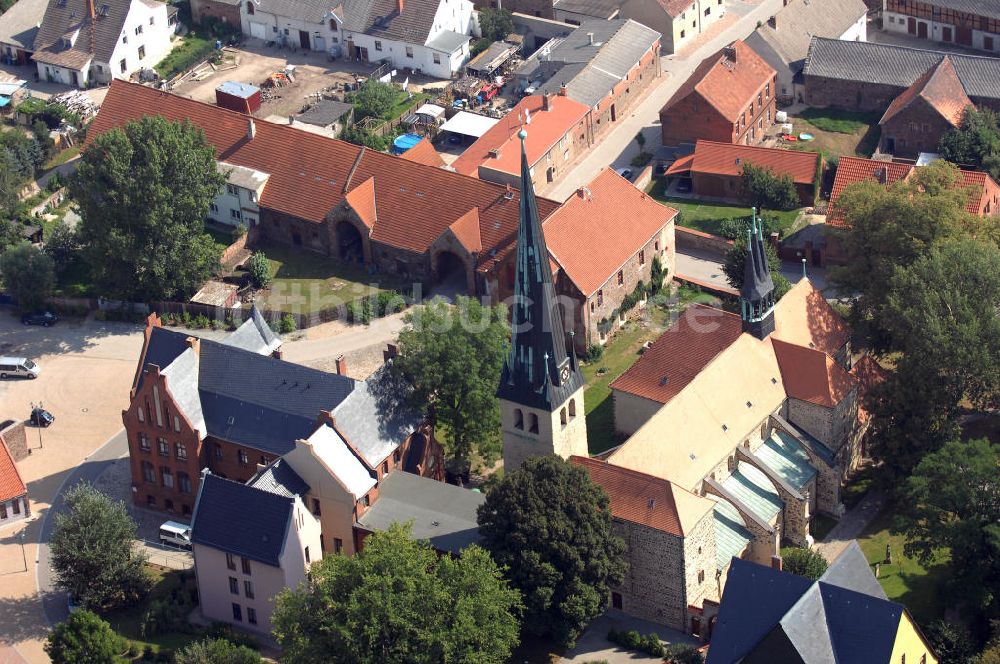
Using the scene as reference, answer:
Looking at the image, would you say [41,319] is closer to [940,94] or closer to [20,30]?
[20,30]

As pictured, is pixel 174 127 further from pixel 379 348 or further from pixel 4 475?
pixel 4 475

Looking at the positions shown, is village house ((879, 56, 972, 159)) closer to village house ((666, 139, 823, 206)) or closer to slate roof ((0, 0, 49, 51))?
village house ((666, 139, 823, 206))

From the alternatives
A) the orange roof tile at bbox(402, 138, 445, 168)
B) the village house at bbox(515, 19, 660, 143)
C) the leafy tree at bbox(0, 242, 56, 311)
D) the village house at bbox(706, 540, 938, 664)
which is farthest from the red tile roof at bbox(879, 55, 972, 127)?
the leafy tree at bbox(0, 242, 56, 311)

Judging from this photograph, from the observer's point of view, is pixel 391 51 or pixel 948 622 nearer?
pixel 948 622

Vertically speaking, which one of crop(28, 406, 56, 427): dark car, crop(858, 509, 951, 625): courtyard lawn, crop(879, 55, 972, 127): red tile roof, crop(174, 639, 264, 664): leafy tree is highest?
crop(879, 55, 972, 127): red tile roof

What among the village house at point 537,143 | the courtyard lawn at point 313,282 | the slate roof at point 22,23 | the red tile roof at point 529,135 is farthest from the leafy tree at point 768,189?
the slate roof at point 22,23

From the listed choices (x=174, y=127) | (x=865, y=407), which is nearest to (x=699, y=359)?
(x=865, y=407)

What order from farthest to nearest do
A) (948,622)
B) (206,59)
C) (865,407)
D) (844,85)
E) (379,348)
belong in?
(206,59) < (844,85) < (379,348) < (865,407) < (948,622)
